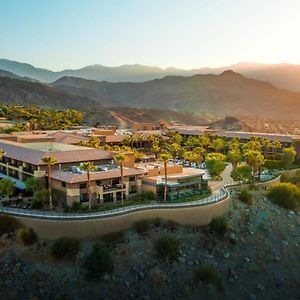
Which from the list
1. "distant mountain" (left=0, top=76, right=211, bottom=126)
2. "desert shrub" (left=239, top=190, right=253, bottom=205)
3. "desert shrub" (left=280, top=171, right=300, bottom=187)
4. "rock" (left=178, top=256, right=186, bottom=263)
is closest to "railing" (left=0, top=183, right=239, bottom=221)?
"rock" (left=178, top=256, right=186, bottom=263)

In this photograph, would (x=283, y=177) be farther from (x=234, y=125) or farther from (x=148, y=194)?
(x=234, y=125)

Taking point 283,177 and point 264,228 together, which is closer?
point 264,228

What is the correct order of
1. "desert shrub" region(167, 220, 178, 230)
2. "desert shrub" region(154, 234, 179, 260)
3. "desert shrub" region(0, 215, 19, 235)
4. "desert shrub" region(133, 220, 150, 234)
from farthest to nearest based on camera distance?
"desert shrub" region(167, 220, 178, 230), "desert shrub" region(133, 220, 150, 234), "desert shrub" region(0, 215, 19, 235), "desert shrub" region(154, 234, 179, 260)

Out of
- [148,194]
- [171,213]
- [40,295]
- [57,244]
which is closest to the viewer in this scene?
[40,295]

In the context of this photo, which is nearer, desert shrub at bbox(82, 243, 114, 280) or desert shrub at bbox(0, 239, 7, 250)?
desert shrub at bbox(82, 243, 114, 280)

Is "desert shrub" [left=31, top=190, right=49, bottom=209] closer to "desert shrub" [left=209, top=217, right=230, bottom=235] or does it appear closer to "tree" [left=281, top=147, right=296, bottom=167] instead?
"desert shrub" [left=209, top=217, right=230, bottom=235]

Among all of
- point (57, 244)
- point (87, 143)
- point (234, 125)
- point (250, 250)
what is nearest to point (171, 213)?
point (250, 250)
